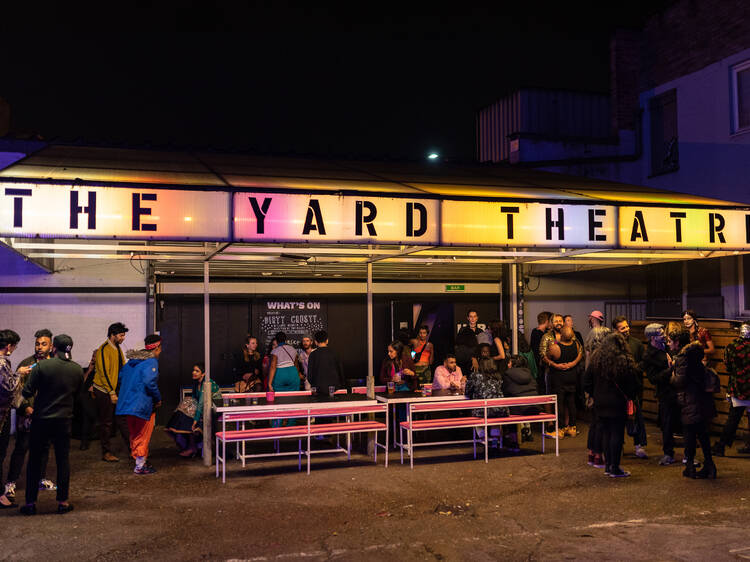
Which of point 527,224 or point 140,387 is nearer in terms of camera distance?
point 140,387

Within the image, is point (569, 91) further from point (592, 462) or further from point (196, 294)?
point (592, 462)

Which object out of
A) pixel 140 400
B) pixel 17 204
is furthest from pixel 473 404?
pixel 17 204

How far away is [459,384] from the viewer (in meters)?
10.8

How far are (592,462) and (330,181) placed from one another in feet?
16.2

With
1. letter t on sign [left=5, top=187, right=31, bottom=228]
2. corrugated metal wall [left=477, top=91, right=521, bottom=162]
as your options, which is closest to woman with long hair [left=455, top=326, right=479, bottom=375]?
letter t on sign [left=5, top=187, right=31, bottom=228]

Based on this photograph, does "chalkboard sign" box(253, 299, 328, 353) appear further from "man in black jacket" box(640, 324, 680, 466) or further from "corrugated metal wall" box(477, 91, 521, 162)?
"corrugated metal wall" box(477, 91, 521, 162)

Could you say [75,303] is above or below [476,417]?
above

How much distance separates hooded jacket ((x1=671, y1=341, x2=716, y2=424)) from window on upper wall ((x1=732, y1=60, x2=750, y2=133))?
265 inches

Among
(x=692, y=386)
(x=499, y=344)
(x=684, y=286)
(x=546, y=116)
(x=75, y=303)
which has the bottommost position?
(x=692, y=386)

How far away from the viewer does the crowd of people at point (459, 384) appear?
7.33 metres

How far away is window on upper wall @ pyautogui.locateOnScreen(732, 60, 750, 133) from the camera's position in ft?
44.1

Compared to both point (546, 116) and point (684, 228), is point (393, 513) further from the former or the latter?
point (546, 116)

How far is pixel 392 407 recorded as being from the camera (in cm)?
1125

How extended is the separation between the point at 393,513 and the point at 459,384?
375 cm
